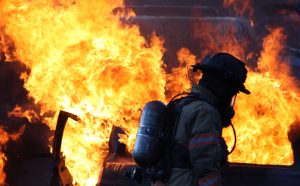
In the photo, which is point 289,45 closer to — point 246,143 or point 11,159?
point 246,143

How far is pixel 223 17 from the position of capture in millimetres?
7340

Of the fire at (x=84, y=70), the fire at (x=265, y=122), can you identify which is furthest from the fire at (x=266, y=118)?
the fire at (x=84, y=70)

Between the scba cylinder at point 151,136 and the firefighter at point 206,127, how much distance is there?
0.14 m

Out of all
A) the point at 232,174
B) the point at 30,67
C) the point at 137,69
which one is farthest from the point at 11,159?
the point at 232,174

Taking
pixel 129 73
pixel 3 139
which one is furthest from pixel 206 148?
pixel 3 139

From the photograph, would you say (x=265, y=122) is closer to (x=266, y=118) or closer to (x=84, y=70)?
(x=266, y=118)

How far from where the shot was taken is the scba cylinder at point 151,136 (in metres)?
1.90

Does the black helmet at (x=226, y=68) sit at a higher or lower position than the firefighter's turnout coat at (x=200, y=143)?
higher

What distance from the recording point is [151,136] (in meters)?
1.92

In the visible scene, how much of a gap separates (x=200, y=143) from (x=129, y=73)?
378 cm

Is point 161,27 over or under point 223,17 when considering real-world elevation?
under

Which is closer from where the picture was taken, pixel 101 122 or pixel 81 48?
pixel 101 122

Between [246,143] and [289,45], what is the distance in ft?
13.3

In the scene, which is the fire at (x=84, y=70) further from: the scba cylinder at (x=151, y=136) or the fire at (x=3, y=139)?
the scba cylinder at (x=151, y=136)
